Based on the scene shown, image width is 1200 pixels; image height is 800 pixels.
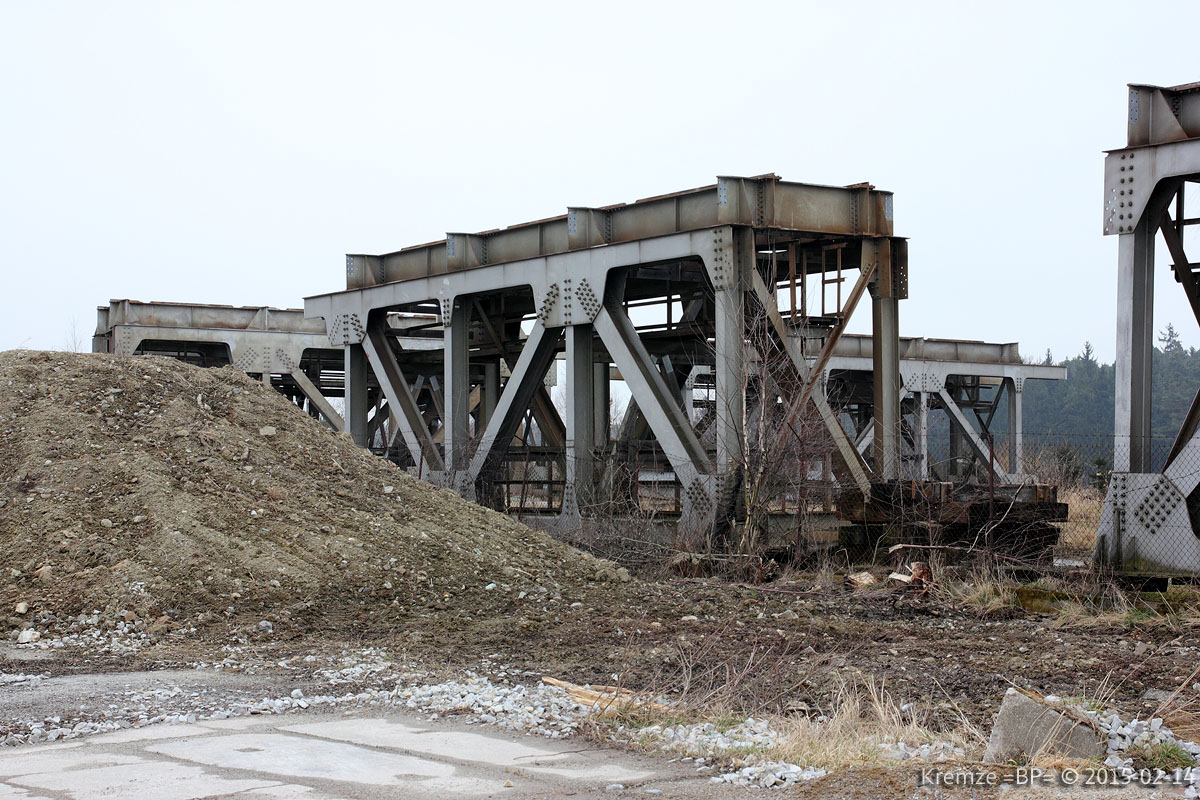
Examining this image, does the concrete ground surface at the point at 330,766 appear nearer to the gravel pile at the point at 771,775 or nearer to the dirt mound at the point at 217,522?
the gravel pile at the point at 771,775

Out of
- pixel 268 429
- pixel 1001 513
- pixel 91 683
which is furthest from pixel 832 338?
pixel 91 683

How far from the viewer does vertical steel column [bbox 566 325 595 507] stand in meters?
20.7

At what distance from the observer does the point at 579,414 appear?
20859 millimetres

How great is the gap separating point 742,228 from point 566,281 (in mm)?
3660

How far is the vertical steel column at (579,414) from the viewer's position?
20.7m

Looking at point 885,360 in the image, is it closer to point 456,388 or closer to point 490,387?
point 456,388

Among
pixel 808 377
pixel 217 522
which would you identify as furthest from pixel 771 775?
pixel 808 377

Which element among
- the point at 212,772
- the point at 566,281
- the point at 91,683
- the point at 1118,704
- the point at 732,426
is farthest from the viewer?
the point at 566,281

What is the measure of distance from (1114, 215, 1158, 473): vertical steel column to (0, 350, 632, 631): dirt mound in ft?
19.5

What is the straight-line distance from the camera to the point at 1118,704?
8266 millimetres

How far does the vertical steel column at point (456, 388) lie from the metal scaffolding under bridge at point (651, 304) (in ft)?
0.12

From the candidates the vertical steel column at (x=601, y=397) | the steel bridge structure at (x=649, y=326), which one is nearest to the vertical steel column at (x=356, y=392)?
the steel bridge structure at (x=649, y=326)

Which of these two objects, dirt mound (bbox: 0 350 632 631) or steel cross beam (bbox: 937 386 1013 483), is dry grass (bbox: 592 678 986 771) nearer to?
dirt mound (bbox: 0 350 632 631)

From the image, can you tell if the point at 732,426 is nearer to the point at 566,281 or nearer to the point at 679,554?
the point at 679,554
